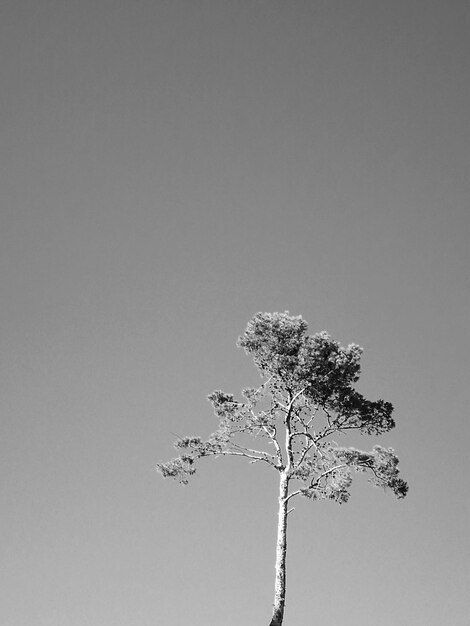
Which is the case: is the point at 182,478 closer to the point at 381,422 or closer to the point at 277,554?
the point at 277,554

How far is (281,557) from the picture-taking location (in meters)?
A: 19.5

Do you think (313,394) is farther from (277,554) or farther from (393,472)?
(277,554)

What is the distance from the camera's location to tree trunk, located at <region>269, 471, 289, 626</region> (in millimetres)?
18467

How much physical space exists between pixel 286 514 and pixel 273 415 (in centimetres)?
322

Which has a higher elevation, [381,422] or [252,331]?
[252,331]

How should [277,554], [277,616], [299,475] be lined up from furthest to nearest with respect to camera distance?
1. [299,475]
2. [277,554]
3. [277,616]

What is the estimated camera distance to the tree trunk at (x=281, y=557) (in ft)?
60.6

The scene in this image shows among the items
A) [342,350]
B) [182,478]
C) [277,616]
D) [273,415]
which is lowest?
[277,616]

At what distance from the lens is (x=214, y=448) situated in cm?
2170

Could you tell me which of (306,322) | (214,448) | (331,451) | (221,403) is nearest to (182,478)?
(214,448)

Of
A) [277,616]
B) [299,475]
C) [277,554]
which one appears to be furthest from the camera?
[299,475]

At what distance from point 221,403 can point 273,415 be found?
186 cm

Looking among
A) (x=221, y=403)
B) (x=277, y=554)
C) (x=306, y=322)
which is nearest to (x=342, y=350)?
(x=306, y=322)

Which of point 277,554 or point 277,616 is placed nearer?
point 277,616
